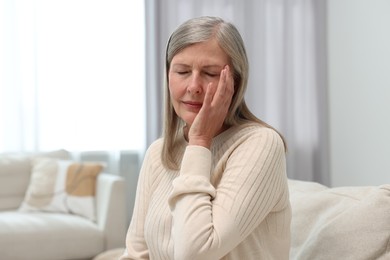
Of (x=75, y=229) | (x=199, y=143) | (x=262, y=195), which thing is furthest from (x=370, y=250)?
(x=75, y=229)

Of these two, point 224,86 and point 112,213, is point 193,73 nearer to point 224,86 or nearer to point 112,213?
point 224,86

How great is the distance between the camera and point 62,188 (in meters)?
3.64

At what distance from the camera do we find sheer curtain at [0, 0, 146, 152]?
3.97 metres

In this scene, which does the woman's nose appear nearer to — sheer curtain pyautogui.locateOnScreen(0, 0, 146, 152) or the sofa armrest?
the sofa armrest

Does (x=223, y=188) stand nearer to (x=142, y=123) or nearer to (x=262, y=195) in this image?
(x=262, y=195)

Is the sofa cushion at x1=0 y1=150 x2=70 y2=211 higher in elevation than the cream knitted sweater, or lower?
lower

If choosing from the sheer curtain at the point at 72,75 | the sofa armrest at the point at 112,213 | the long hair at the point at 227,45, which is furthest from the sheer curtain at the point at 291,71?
the long hair at the point at 227,45

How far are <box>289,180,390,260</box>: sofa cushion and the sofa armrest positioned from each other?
2129 mm

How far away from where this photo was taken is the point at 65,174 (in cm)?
368

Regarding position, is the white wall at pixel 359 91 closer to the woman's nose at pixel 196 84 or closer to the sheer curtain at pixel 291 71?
the sheer curtain at pixel 291 71

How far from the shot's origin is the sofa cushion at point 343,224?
120 cm

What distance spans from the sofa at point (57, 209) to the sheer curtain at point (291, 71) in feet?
5.00

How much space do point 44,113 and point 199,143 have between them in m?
3.11

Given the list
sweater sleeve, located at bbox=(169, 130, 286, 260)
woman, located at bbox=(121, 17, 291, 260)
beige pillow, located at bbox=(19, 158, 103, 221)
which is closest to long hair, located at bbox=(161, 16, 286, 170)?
woman, located at bbox=(121, 17, 291, 260)
